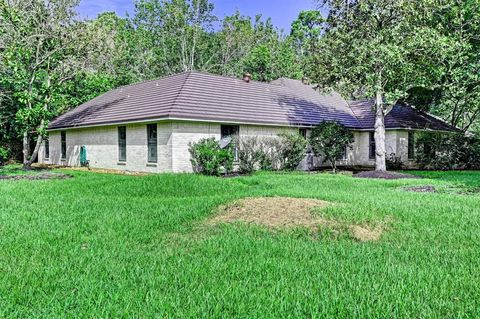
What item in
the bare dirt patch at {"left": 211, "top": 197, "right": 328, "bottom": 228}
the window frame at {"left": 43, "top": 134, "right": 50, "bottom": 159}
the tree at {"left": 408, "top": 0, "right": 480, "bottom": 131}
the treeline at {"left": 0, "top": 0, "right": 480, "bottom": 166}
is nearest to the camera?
the bare dirt patch at {"left": 211, "top": 197, "right": 328, "bottom": 228}

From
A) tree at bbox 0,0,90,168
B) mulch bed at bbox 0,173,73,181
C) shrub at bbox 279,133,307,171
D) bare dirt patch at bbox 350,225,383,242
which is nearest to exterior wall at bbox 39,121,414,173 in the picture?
shrub at bbox 279,133,307,171

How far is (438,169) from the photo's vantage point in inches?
973

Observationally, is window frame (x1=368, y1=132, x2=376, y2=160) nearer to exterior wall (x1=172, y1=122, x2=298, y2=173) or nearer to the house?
the house

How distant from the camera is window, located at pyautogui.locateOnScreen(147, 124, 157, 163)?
20328 millimetres

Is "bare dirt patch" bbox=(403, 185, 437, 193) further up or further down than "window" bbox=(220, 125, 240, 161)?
further down

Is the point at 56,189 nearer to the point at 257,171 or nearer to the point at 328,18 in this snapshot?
the point at 257,171

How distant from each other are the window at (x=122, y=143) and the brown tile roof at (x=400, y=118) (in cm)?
1501

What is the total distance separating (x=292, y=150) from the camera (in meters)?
21.5

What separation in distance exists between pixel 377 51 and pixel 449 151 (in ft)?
30.5

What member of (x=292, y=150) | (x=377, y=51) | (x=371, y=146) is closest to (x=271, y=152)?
(x=292, y=150)

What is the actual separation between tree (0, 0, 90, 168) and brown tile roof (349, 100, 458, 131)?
712 inches

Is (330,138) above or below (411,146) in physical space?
above

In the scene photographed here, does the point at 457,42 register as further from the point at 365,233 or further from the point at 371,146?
the point at 365,233

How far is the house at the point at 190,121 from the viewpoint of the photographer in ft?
64.6
